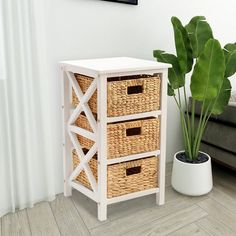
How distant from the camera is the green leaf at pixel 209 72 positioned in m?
1.74

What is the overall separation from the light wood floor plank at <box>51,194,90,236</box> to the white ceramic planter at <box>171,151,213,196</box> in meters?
0.68

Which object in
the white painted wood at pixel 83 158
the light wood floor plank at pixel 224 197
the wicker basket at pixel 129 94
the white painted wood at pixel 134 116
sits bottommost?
the light wood floor plank at pixel 224 197

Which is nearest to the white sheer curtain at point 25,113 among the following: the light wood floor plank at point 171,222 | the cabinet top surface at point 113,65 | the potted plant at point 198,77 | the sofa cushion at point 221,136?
the cabinet top surface at point 113,65

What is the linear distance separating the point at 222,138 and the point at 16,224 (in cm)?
140

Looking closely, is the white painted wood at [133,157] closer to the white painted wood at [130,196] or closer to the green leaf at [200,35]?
the white painted wood at [130,196]

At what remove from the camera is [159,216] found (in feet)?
5.98

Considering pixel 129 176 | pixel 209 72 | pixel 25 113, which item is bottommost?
pixel 129 176

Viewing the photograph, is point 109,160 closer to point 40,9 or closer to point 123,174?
point 123,174

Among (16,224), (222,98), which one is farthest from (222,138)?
(16,224)

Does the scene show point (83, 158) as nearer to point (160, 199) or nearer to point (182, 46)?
point (160, 199)

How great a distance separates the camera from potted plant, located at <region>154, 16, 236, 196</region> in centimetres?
178

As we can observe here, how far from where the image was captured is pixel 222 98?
197 centimetres

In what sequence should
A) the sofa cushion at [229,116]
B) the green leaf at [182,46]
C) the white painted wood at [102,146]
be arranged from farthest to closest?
the sofa cushion at [229,116] → the green leaf at [182,46] → the white painted wood at [102,146]

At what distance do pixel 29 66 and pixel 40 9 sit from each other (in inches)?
12.0
